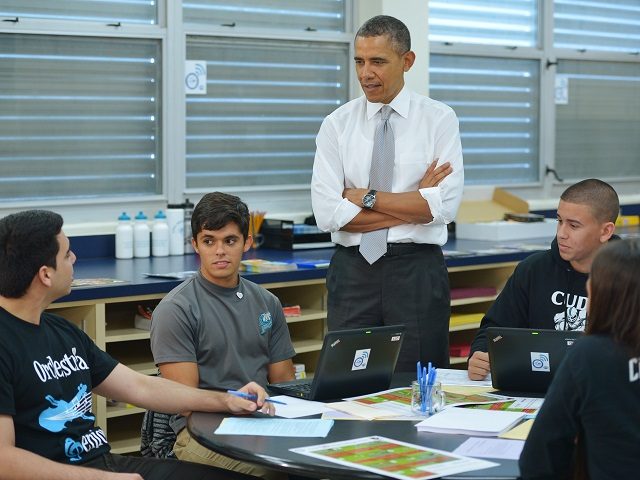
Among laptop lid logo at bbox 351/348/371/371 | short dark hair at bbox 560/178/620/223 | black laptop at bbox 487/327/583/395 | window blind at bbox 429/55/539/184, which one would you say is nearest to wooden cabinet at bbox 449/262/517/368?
window blind at bbox 429/55/539/184

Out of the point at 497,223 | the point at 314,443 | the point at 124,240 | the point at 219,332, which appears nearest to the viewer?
the point at 314,443

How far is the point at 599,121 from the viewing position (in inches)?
270

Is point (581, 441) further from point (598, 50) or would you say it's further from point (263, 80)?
point (598, 50)

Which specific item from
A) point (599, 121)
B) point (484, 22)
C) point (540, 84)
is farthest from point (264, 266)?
point (599, 121)

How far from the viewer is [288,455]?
2.22 metres

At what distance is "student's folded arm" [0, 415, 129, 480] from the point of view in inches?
89.4

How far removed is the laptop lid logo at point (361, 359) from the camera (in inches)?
108

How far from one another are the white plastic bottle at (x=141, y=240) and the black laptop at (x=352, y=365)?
1.92m

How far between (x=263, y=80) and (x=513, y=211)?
1.69 metres

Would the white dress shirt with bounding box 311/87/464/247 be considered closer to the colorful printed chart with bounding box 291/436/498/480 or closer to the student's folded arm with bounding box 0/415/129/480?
the colorful printed chart with bounding box 291/436/498/480

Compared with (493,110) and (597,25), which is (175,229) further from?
(597,25)

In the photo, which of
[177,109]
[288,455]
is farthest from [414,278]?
[177,109]

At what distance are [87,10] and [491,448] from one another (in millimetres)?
→ 3193

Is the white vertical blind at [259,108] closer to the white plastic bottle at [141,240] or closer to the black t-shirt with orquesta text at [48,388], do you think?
the white plastic bottle at [141,240]
